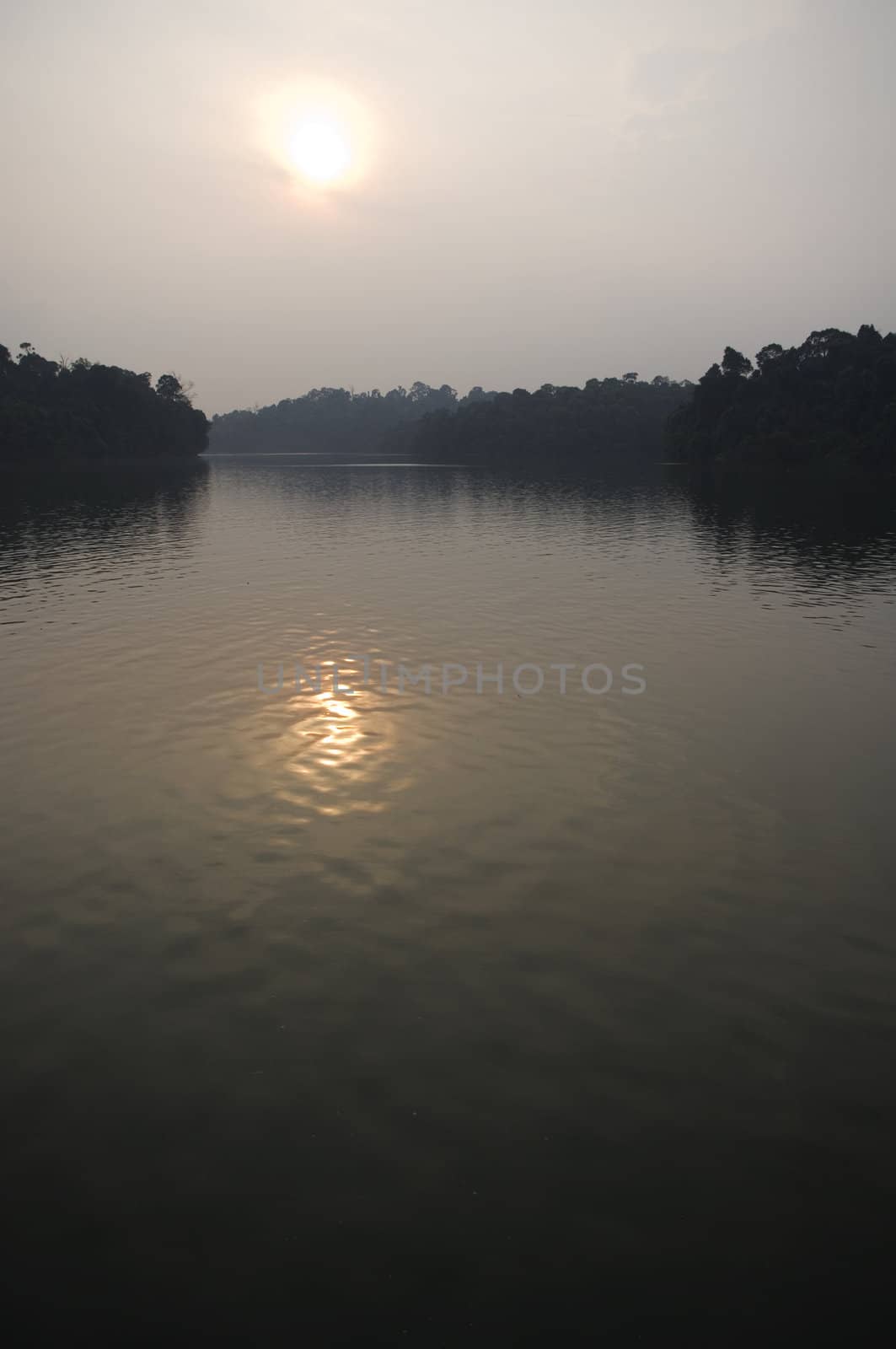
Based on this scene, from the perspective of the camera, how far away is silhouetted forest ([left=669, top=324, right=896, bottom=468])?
128 m

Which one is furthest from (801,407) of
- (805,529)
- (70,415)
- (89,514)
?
(70,415)

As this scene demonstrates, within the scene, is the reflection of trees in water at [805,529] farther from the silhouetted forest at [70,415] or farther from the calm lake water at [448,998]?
the silhouetted forest at [70,415]

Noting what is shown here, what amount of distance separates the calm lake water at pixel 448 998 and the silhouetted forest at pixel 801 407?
12086cm

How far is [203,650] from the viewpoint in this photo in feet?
99.9

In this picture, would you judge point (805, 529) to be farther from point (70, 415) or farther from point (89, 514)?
point (70, 415)

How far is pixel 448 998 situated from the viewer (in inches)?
440

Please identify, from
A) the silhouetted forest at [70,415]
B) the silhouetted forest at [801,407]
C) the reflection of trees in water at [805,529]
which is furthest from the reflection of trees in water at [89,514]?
the silhouetted forest at [801,407]

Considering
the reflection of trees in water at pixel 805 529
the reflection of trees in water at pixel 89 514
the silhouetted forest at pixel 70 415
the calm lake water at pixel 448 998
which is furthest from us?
the silhouetted forest at pixel 70 415

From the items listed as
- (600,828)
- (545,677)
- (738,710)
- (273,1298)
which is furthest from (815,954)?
(545,677)

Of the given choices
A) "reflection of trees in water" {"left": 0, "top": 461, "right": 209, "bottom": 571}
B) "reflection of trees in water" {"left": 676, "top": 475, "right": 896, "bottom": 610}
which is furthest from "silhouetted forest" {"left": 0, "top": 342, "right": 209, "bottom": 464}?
"reflection of trees in water" {"left": 676, "top": 475, "right": 896, "bottom": 610}

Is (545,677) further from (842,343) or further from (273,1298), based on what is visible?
(842,343)

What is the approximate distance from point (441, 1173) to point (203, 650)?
24.7 metres

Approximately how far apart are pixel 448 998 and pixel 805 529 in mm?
68071

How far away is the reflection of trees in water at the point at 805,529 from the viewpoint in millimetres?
49844
